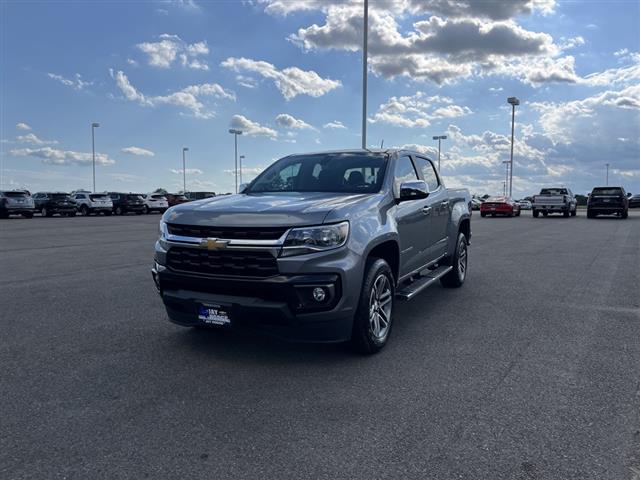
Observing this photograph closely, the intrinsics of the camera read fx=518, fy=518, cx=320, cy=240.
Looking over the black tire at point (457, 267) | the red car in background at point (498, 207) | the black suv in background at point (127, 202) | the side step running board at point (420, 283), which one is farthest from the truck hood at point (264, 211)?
the black suv in background at point (127, 202)

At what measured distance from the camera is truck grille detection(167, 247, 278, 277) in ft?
13.2

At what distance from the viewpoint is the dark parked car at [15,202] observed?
30406 mm

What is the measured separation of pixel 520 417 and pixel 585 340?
2.20 m

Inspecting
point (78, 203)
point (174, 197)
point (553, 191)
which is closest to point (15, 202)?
point (78, 203)

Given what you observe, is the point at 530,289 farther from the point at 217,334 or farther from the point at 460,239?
the point at 217,334

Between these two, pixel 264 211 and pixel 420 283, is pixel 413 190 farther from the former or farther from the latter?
pixel 264 211

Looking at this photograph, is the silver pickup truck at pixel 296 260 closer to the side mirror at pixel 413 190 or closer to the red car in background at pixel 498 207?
the side mirror at pixel 413 190

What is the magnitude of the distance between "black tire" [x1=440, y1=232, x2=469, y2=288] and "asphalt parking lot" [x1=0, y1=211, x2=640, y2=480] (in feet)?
3.51

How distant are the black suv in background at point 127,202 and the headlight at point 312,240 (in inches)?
1515

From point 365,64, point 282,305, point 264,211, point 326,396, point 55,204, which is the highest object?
point 365,64

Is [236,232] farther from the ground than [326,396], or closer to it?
farther from the ground

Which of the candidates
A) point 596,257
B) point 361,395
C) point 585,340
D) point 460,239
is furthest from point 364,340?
point 596,257

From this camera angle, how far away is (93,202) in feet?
123

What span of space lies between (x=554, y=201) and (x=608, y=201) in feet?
10.3
